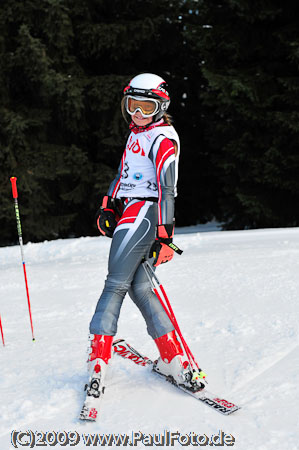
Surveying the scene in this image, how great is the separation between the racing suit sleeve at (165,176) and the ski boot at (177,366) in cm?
77

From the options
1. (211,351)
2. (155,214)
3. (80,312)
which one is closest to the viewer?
(155,214)

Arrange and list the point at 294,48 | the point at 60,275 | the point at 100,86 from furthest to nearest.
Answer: the point at 100,86, the point at 294,48, the point at 60,275

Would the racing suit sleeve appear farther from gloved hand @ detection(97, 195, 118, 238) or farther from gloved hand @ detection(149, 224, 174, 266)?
gloved hand @ detection(97, 195, 118, 238)

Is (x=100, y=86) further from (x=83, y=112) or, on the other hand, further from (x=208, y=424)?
(x=208, y=424)

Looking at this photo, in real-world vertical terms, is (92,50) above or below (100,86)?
above

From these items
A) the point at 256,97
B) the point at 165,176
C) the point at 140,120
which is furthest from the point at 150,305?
the point at 256,97

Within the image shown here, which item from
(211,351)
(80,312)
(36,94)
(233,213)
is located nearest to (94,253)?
(80,312)

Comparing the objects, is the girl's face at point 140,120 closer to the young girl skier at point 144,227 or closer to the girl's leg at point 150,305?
the young girl skier at point 144,227

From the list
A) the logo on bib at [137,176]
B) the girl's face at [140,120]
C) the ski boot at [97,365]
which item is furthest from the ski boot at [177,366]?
the girl's face at [140,120]

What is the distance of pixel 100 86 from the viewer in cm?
1322

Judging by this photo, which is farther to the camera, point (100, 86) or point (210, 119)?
point (210, 119)

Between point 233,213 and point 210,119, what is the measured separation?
9.58 feet

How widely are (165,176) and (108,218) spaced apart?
56 centimetres

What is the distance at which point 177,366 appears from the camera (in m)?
3.15
